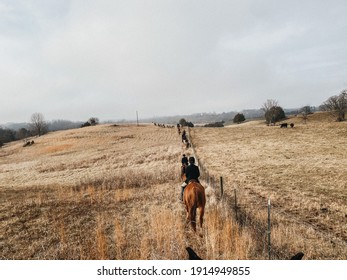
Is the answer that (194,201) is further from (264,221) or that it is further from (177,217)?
(264,221)

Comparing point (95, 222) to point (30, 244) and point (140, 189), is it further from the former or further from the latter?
point (140, 189)

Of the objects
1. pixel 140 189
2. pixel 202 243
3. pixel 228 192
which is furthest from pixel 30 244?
pixel 228 192

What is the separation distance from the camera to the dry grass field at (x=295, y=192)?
28.1ft

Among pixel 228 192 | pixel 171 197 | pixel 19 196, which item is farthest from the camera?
pixel 19 196

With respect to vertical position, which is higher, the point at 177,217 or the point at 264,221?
the point at 177,217

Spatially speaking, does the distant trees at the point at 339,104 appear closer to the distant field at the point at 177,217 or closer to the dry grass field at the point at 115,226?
the distant field at the point at 177,217

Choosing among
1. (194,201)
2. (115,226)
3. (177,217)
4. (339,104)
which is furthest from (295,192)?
(339,104)

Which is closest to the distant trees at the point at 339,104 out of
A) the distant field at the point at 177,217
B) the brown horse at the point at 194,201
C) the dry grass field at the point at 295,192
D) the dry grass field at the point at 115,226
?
the dry grass field at the point at 295,192

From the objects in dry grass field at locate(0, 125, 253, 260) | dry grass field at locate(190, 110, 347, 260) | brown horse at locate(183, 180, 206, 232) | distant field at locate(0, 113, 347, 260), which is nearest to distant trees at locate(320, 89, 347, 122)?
dry grass field at locate(190, 110, 347, 260)

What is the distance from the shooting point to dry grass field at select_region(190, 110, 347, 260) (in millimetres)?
8578

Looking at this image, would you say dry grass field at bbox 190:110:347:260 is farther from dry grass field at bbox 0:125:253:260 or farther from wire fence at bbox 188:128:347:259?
dry grass field at bbox 0:125:253:260

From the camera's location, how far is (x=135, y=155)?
117 feet

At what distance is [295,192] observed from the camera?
48.3 ft
